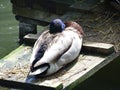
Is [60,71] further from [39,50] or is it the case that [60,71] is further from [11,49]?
[11,49]

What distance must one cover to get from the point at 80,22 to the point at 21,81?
8.52ft

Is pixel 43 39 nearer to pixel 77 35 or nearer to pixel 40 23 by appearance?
pixel 77 35

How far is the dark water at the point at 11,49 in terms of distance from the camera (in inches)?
369

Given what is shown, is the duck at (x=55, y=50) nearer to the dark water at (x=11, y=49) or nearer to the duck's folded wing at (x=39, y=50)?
the duck's folded wing at (x=39, y=50)

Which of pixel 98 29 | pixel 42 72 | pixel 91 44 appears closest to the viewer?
pixel 42 72

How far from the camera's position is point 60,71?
7.47 meters

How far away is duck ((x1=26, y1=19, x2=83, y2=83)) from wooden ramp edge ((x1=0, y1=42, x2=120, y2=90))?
0.10 m

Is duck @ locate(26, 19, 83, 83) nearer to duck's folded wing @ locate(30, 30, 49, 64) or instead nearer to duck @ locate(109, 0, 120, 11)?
duck's folded wing @ locate(30, 30, 49, 64)

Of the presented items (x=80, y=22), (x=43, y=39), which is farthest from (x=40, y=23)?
(x=43, y=39)

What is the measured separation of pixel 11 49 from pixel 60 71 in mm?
4720

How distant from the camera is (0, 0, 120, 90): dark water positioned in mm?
9383

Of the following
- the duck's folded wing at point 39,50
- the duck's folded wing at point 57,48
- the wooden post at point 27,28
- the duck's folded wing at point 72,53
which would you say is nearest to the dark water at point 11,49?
the wooden post at point 27,28

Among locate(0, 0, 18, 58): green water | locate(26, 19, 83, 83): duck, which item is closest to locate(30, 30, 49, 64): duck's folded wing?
locate(26, 19, 83, 83): duck

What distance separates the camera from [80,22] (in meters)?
9.41
